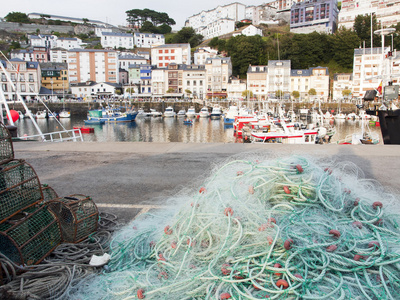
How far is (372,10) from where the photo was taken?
10581cm

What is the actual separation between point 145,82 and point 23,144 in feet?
268

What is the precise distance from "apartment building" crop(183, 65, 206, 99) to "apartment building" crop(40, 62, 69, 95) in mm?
32735

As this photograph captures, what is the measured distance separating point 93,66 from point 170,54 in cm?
2262

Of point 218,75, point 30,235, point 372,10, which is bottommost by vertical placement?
point 30,235

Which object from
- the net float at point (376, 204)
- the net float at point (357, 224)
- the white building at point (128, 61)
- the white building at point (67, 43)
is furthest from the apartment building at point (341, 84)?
the white building at point (67, 43)

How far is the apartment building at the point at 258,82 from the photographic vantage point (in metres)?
79.2

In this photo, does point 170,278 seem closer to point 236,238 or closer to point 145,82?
point 236,238

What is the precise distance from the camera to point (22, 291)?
235 cm

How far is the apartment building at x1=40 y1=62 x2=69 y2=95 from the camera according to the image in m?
86.7

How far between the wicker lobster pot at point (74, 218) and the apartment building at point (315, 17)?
127m

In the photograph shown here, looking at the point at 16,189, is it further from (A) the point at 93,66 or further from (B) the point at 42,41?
(B) the point at 42,41

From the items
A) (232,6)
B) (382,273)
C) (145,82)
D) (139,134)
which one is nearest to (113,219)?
(382,273)

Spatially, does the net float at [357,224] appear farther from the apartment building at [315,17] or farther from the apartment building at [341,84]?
the apartment building at [315,17]

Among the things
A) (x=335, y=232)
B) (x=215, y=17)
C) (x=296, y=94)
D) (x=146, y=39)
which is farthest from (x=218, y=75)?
(x=215, y=17)
